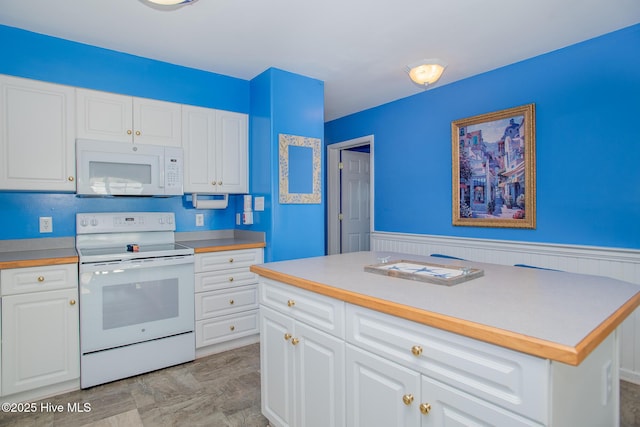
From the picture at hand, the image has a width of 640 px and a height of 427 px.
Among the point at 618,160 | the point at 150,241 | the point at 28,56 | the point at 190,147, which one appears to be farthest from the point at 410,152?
the point at 28,56

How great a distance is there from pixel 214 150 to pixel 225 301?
4.53ft

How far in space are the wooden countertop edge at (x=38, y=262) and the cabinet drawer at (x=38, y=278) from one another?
0.03 m

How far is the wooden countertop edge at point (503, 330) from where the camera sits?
2.65 ft

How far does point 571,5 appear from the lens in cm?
220

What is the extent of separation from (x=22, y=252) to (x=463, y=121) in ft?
12.6

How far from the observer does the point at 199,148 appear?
3184mm

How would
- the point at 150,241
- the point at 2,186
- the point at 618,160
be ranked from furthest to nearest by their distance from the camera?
the point at 150,241, the point at 618,160, the point at 2,186

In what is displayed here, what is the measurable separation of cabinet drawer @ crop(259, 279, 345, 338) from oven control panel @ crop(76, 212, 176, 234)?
64.1 inches

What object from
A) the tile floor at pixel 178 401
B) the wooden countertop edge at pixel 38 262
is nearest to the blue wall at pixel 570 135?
the tile floor at pixel 178 401

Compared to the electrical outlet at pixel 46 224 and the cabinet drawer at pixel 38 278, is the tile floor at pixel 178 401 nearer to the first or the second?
the cabinet drawer at pixel 38 278

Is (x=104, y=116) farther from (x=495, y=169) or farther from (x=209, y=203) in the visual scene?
(x=495, y=169)

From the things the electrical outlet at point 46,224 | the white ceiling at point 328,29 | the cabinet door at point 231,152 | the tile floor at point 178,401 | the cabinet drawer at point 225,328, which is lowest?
the tile floor at point 178,401

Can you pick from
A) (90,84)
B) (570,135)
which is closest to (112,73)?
(90,84)

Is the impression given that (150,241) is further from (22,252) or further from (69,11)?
(69,11)
